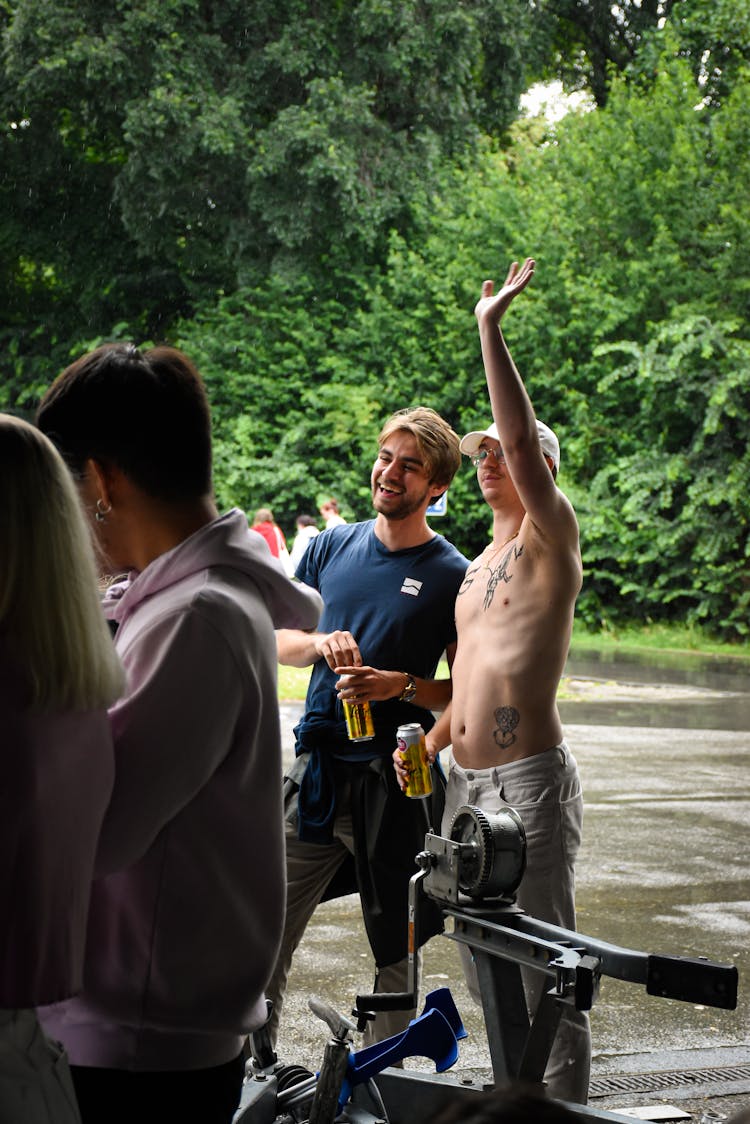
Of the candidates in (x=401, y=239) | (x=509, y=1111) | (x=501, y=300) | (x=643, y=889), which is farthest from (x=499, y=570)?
(x=401, y=239)

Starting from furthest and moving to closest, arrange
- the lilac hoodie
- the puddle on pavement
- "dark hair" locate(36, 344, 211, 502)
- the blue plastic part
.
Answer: the puddle on pavement, the blue plastic part, "dark hair" locate(36, 344, 211, 502), the lilac hoodie

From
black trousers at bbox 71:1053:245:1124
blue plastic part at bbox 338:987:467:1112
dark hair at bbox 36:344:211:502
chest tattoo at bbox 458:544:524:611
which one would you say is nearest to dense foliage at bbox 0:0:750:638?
chest tattoo at bbox 458:544:524:611

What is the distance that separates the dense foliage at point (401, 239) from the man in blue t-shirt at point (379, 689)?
20.5 m

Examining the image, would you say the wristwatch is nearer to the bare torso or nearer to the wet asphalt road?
the bare torso

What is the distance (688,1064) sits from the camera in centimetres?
491

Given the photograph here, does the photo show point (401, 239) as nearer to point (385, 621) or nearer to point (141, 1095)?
point (385, 621)

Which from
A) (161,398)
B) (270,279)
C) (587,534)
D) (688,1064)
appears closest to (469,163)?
(270,279)

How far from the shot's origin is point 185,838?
6.04ft

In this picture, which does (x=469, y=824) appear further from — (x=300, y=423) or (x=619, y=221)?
(x=300, y=423)

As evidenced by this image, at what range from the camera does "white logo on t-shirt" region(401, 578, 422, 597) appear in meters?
4.30

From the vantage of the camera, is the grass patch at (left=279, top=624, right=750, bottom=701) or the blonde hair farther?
the grass patch at (left=279, top=624, right=750, bottom=701)

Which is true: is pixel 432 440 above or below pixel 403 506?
above

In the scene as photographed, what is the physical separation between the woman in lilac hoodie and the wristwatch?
2.13 meters

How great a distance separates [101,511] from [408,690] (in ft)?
7.51
